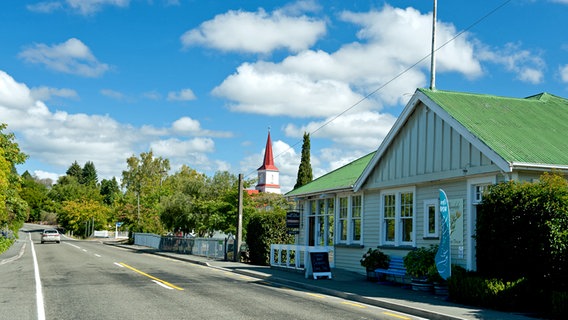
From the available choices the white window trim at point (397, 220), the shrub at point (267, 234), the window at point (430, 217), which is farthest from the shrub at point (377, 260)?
the shrub at point (267, 234)

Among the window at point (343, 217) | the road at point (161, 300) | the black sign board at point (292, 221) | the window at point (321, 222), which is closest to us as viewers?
the road at point (161, 300)

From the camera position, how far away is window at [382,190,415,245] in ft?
65.7

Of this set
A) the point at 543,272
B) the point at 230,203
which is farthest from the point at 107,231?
the point at 543,272

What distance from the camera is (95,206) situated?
101625 mm

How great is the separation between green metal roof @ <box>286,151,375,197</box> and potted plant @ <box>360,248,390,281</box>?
144 inches

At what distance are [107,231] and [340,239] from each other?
91.0 meters

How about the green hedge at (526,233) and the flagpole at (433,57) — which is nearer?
the green hedge at (526,233)

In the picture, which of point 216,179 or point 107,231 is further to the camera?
point 107,231

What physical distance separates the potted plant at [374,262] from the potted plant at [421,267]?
237cm

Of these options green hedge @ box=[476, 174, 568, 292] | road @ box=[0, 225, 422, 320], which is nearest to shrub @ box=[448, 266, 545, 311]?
green hedge @ box=[476, 174, 568, 292]

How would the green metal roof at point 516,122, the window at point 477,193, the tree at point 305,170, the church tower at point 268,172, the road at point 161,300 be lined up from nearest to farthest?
the road at point 161,300
the green metal roof at point 516,122
the window at point 477,193
the tree at point 305,170
the church tower at point 268,172

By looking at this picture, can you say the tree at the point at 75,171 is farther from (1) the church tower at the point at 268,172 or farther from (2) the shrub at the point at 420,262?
(2) the shrub at the point at 420,262

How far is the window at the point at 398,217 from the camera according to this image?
65.7 feet

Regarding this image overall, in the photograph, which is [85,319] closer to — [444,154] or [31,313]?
[31,313]
